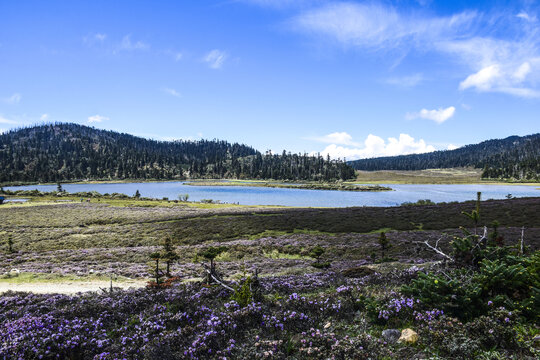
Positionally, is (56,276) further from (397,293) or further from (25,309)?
(397,293)

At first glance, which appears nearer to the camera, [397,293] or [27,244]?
[397,293]

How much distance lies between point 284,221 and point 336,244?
15.8 m

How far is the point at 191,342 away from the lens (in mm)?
5855

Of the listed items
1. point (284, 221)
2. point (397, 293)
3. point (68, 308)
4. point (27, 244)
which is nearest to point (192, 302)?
point (68, 308)

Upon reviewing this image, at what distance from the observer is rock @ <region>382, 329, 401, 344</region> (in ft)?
18.3

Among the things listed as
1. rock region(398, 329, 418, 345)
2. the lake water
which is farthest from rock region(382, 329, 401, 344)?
the lake water

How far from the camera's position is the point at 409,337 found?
5512 millimetres

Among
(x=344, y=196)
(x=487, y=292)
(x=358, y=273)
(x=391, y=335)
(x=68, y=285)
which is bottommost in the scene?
(x=344, y=196)

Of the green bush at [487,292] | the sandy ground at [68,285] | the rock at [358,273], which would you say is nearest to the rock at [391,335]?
the green bush at [487,292]

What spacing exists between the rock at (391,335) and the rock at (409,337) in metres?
0.09

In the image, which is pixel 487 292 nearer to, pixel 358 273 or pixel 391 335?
pixel 391 335

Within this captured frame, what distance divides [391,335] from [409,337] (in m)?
0.36

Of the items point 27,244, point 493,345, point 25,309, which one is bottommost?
point 27,244

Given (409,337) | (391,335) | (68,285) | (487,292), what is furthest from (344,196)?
(409,337)
